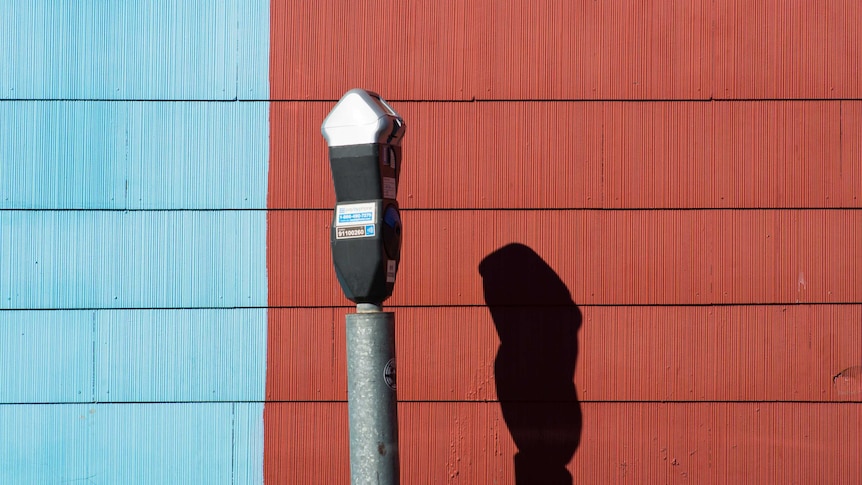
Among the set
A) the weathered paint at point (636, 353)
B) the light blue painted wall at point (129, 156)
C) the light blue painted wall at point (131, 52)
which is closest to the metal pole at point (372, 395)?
the weathered paint at point (636, 353)

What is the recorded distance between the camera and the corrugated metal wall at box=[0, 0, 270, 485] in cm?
370

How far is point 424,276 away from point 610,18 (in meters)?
1.55

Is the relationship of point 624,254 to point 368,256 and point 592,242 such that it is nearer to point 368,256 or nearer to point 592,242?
point 592,242

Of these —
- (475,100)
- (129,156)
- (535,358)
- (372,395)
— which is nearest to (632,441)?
(535,358)

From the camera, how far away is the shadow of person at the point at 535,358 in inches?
147

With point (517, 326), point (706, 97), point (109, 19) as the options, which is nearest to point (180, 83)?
point (109, 19)

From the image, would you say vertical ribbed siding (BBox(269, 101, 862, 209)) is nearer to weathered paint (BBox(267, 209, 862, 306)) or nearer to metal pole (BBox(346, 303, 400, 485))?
weathered paint (BBox(267, 209, 862, 306))

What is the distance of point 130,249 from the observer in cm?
372

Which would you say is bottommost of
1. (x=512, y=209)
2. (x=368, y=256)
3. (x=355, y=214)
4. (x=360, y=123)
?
(x=368, y=256)

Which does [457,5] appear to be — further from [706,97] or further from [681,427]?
[681,427]

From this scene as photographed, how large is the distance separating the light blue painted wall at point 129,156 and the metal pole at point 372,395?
1.30 metres

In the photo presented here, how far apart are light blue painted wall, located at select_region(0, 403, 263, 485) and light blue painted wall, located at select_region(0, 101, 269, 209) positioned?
0.99 metres

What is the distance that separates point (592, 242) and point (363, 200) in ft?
4.97

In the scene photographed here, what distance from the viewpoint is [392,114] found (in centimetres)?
273
